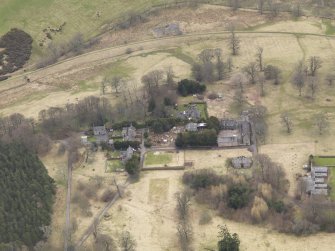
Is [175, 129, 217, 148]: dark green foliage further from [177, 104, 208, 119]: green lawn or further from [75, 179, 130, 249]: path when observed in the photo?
[75, 179, 130, 249]: path

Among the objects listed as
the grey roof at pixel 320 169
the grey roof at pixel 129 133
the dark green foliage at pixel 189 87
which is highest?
the dark green foliage at pixel 189 87

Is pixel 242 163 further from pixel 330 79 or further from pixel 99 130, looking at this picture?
pixel 330 79

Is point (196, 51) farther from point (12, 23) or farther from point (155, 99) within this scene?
point (12, 23)

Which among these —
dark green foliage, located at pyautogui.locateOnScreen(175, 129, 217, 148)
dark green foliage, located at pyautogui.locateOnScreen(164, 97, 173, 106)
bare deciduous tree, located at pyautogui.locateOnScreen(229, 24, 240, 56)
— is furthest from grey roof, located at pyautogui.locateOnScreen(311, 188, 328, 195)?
bare deciduous tree, located at pyautogui.locateOnScreen(229, 24, 240, 56)

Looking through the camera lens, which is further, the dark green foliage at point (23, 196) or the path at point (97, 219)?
the path at point (97, 219)

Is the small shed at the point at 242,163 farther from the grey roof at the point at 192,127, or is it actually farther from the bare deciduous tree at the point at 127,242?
the bare deciduous tree at the point at 127,242

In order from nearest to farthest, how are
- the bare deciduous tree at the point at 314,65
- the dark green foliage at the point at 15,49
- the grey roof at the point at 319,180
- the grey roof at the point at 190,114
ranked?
the grey roof at the point at 319,180 < the grey roof at the point at 190,114 < the bare deciduous tree at the point at 314,65 < the dark green foliage at the point at 15,49

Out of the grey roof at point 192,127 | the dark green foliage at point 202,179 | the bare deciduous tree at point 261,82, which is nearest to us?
the dark green foliage at point 202,179

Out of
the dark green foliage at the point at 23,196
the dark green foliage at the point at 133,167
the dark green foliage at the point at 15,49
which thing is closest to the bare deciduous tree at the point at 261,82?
the dark green foliage at the point at 133,167
